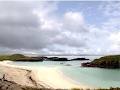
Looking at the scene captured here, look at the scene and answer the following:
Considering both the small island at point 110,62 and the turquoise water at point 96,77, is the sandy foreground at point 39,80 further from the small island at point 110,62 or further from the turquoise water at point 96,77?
the small island at point 110,62

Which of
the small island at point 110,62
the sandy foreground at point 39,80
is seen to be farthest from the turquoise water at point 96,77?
the small island at point 110,62

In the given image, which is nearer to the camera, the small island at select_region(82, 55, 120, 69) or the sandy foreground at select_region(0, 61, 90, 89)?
the sandy foreground at select_region(0, 61, 90, 89)

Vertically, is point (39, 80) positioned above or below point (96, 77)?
above

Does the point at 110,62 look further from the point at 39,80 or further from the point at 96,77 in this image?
the point at 39,80

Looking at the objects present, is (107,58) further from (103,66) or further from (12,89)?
(12,89)

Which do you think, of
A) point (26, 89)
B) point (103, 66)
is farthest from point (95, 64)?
point (26, 89)

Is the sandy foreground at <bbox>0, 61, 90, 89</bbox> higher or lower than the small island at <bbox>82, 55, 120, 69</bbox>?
lower

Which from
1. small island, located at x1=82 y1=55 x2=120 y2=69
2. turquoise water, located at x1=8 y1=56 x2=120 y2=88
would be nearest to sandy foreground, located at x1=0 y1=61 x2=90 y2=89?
turquoise water, located at x1=8 y1=56 x2=120 y2=88

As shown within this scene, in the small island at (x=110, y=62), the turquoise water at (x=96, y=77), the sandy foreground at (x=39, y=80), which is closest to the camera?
the sandy foreground at (x=39, y=80)

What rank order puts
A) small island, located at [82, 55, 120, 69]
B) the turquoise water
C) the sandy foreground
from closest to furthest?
the sandy foreground, the turquoise water, small island, located at [82, 55, 120, 69]

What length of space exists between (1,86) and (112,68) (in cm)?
6381

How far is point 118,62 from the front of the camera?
8269cm

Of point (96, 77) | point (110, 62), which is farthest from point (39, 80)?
point (110, 62)

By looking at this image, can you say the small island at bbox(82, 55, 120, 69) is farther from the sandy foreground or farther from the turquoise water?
the sandy foreground
